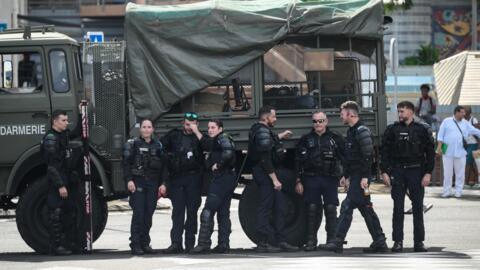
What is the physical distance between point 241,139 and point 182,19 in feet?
5.16

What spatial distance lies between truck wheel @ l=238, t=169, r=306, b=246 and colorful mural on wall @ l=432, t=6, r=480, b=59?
129 ft

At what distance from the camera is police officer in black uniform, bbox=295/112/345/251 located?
551 inches

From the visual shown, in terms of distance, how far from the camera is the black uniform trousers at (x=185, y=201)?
14250mm

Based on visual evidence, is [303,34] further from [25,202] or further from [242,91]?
[25,202]

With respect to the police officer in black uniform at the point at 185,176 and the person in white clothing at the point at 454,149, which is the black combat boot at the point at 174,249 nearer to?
the police officer in black uniform at the point at 185,176

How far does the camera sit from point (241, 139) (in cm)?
1427

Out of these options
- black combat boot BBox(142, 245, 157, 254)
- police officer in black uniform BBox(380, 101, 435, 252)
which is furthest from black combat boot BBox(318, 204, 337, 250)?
black combat boot BBox(142, 245, 157, 254)

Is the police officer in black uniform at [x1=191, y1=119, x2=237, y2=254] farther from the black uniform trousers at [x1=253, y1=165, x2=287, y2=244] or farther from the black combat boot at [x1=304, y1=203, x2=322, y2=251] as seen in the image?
the black combat boot at [x1=304, y1=203, x2=322, y2=251]

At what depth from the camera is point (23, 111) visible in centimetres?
1417

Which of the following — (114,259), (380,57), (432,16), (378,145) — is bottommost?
(114,259)

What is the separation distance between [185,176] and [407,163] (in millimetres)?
2596

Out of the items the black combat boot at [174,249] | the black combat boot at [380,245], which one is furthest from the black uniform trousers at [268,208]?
the black combat boot at [380,245]

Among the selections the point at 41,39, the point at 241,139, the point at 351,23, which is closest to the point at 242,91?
the point at 241,139

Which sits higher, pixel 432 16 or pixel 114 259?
pixel 432 16
